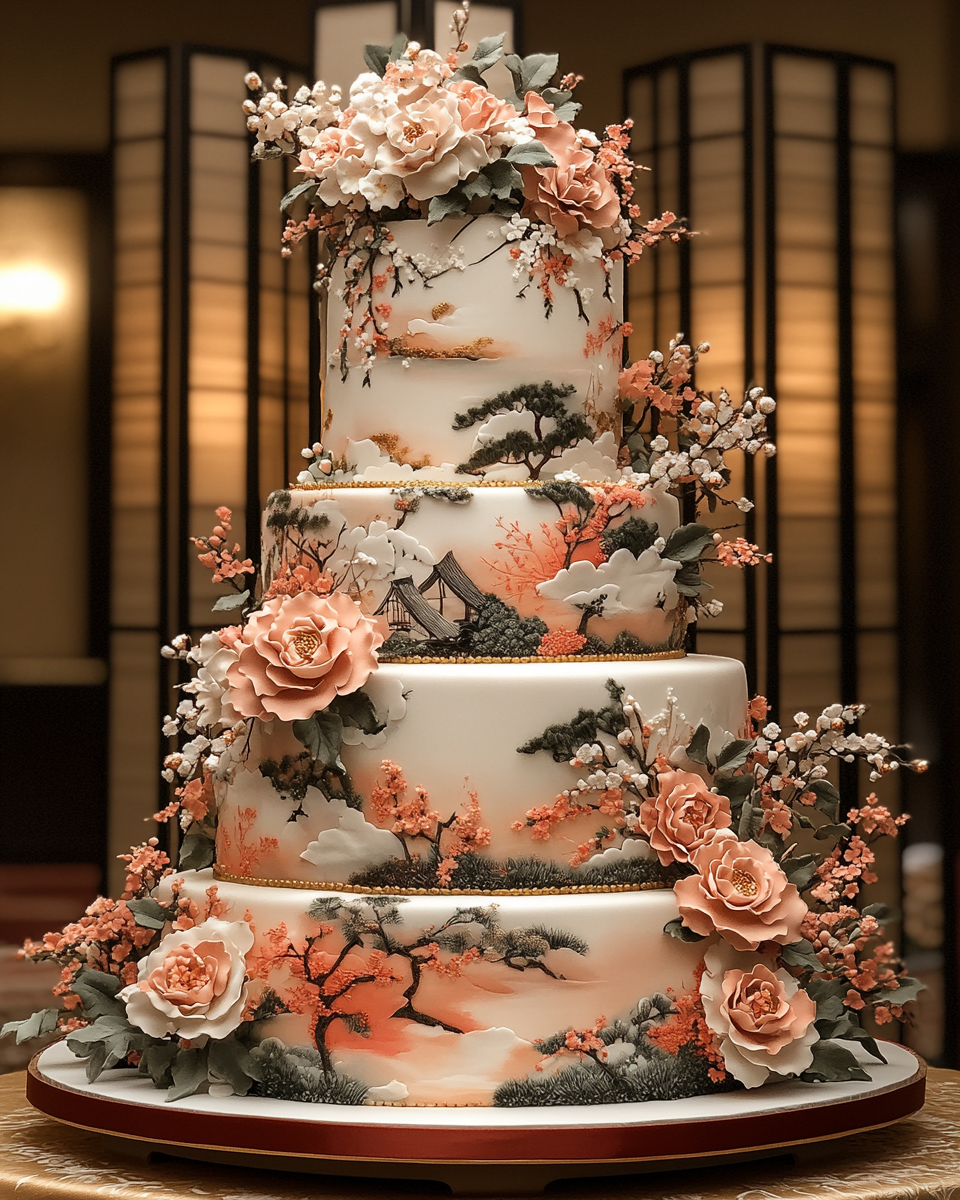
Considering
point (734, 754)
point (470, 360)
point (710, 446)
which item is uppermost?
point (470, 360)

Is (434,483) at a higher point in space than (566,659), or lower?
higher

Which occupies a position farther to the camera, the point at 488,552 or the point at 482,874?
the point at 488,552

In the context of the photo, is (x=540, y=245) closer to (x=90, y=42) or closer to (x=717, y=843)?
(x=717, y=843)

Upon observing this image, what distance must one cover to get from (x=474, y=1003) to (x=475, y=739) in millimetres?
410

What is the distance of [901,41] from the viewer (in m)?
5.23

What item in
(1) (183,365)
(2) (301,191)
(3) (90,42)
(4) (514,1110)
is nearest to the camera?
(4) (514,1110)

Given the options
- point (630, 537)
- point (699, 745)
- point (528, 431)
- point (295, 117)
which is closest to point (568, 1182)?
point (699, 745)

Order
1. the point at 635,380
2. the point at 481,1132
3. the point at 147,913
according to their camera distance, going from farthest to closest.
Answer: the point at 635,380 → the point at 147,913 → the point at 481,1132

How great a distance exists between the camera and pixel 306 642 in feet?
9.12

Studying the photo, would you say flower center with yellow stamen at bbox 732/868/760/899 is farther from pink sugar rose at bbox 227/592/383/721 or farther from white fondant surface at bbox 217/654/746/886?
pink sugar rose at bbox 227/592/383/721

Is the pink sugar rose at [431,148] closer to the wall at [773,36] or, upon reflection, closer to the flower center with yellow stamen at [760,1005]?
the flower center with yellow stamen at [760,1005]

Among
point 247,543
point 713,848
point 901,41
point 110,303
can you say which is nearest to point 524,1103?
point 713,848

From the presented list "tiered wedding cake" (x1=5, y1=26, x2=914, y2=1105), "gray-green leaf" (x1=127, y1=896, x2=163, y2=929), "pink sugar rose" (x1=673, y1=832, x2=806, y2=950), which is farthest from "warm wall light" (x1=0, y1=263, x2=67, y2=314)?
"pink sugar rose" (x1=673, y1=832, x2=806, y2=950)

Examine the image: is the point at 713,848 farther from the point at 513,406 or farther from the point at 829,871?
the point at 513,406
